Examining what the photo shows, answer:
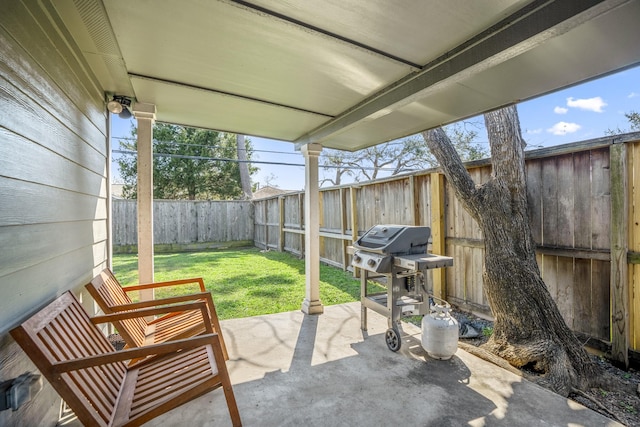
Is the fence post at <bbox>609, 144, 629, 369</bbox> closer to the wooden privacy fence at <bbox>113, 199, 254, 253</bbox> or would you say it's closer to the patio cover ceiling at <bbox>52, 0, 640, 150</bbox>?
the patio cover ceiling at <bbox>52, 0, 640, 150</bbox>

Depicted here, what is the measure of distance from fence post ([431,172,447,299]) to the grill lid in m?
1.26

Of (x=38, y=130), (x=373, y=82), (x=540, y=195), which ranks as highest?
(x=373, y=82)

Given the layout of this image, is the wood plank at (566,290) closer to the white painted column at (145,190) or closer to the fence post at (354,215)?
the fence post at (354,215)

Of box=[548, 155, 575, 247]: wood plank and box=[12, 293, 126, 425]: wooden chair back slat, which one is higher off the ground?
box=[548, 155, 575, 247]: wood plank

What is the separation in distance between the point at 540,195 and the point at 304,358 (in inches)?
111

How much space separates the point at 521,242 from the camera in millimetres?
2885

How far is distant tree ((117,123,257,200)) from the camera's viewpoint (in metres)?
13.3

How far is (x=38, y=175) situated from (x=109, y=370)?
1.12 meters

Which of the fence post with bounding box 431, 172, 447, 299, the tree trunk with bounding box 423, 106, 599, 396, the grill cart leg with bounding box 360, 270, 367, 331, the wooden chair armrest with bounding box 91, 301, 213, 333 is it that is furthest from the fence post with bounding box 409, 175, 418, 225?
the wooden chair armrest with bounding box 91, 301, 213, 333

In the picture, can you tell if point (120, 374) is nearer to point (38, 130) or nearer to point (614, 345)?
point (38, 130)

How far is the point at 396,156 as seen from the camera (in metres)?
14.2

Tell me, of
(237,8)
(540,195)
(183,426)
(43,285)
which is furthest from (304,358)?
(540,195)

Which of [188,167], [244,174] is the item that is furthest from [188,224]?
[244,174]

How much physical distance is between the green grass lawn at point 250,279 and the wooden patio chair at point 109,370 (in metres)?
2.00
